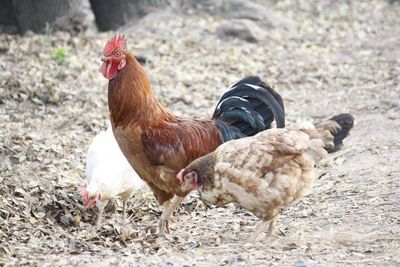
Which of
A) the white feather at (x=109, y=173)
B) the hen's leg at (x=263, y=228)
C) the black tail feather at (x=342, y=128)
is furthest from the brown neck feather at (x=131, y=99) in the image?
the black tail feather at (x=342, y=128)

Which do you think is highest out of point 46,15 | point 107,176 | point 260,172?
point 46,15

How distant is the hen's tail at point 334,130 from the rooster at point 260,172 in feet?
0.48

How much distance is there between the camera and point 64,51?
1201 cm

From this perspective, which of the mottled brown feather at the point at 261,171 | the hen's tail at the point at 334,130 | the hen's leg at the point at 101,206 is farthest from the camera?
the hen's leg at the point at 101,206

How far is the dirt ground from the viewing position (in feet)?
20.1

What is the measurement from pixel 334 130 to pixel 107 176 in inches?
74.6

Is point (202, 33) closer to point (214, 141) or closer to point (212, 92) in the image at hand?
point (212, 92)

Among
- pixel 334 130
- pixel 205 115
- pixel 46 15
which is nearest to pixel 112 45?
pixel 334 130

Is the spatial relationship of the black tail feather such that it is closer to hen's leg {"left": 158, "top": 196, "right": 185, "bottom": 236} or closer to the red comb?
hen's leg {"left": 158, "top": 196, "right": 185, "bottom": 236}

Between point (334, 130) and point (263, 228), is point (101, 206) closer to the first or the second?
point (263, 228)

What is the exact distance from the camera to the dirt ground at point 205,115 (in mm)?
6137

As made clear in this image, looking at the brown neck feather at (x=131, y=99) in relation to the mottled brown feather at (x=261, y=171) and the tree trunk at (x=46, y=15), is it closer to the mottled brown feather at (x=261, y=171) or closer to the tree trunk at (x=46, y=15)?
the mottled brown feather at (x=261, y=171)

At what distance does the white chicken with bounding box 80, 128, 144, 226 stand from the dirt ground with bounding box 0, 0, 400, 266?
0.81 ft

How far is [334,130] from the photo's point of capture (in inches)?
258
